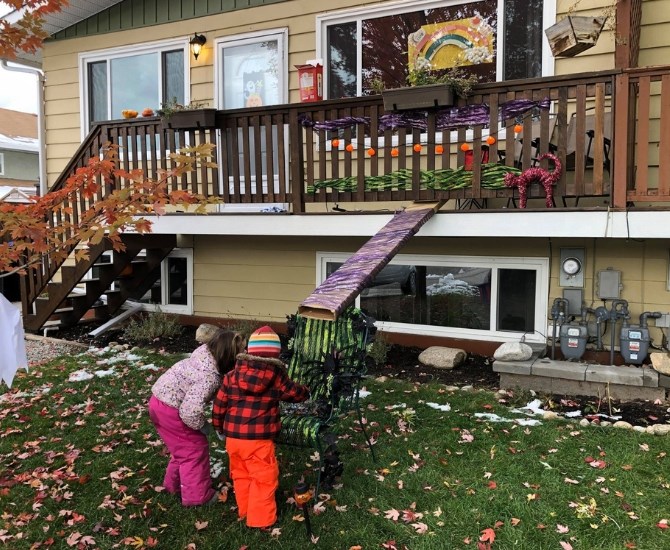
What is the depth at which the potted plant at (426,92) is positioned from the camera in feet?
16.5

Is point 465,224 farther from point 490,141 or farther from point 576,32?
point 576,32

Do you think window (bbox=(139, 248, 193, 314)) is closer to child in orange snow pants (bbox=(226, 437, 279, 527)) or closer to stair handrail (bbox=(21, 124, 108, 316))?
stair handrail (bbox=(21, 124, 108, 316))

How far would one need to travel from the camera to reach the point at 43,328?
304 inches

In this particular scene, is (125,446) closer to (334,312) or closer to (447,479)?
(334,312)

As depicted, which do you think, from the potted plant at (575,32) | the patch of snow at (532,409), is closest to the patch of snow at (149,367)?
the patch of snow at (532,409)

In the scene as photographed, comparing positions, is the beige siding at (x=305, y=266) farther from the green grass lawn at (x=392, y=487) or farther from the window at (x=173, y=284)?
the green grass lawn at (x=392, y=487)

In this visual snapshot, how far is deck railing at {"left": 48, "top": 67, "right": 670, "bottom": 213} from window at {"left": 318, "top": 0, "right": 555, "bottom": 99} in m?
0.78

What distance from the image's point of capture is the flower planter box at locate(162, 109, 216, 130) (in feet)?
20.3

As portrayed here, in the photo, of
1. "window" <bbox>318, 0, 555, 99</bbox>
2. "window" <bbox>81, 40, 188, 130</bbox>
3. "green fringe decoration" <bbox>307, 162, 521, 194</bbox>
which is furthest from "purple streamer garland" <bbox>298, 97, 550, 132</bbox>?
"window" <bbox>81, 40, 188, 130</bbox>

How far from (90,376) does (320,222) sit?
9.58 ft

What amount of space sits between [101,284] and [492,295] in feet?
17.2

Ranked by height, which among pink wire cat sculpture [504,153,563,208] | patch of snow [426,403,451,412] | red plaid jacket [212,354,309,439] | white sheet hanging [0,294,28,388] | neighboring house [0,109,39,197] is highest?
neighboring house [0,109,39,197]

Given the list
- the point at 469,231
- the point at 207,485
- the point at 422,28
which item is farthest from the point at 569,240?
the point at 207,485

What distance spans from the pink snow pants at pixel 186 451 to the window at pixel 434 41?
16.8ft
